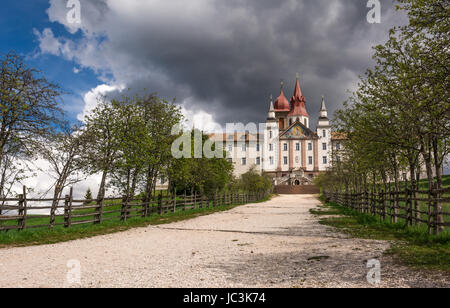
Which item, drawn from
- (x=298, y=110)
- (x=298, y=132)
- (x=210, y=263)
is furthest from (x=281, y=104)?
(x=210, y=263)

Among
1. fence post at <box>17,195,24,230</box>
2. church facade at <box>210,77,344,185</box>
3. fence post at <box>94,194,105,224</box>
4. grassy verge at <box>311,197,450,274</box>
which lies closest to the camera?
grassy verge at <box>311,197,450,274</box>

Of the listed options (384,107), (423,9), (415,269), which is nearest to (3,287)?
(415,269)

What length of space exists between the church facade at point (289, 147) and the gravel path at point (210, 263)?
7866cm

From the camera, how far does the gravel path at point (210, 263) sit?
546 centimetres

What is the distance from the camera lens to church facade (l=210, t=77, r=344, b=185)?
93312 mm

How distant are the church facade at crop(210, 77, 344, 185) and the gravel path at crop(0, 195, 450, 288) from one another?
78659mm

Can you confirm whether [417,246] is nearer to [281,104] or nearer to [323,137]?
[323,137]

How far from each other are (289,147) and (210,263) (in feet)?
298

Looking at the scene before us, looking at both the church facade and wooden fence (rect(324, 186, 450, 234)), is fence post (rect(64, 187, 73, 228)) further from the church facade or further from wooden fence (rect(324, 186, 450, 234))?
the church facade

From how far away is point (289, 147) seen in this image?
95.9 metres

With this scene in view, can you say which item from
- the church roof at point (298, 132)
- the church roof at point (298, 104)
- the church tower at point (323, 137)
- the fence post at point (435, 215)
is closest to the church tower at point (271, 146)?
the church roof at point (298, 132)

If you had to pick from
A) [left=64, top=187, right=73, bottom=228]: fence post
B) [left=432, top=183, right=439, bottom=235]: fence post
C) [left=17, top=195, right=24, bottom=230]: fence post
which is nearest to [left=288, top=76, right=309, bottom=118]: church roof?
[left=64, top=187, right=73, bottom=228]: fence post

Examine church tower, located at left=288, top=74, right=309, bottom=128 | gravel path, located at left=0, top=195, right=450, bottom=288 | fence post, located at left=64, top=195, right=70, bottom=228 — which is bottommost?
gravel path, located at left=0, top=195, right=450, bottom=288

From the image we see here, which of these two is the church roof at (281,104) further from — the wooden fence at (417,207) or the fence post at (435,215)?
the fence post at (435,215)
